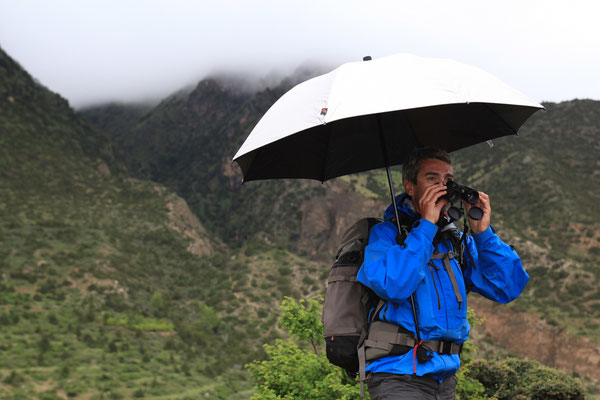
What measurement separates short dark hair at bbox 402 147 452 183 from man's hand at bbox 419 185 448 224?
19 centimetres

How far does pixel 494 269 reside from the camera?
248cm

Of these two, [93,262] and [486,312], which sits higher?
[93,262]

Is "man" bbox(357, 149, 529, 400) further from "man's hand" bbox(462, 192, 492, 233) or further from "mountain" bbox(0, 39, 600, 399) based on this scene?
"mountain" bbox(0, 39, 600, 399)

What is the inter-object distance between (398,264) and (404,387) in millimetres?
591

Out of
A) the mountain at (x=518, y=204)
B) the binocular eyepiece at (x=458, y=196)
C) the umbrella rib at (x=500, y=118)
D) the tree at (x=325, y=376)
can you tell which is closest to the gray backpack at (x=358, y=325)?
the binocular eyepiece at (x=458, y=196)

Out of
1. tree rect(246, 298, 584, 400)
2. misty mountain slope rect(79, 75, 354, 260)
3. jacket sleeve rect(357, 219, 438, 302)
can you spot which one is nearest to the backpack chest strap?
jacket sleeve rect(357, 219, 438, 302)

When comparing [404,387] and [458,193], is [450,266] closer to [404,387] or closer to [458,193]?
[458,193]

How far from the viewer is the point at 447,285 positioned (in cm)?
221

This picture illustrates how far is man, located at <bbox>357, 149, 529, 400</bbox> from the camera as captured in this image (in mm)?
2070

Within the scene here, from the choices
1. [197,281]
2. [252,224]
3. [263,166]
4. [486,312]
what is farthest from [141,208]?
[263,166]

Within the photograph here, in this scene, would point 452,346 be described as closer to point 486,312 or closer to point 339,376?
point 339,376

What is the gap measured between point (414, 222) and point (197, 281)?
3644 centimetres

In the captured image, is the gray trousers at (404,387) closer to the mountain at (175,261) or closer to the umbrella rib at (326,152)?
the umbrella rib at (326,152)

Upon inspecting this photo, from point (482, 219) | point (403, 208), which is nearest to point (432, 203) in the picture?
point (403, 208)
